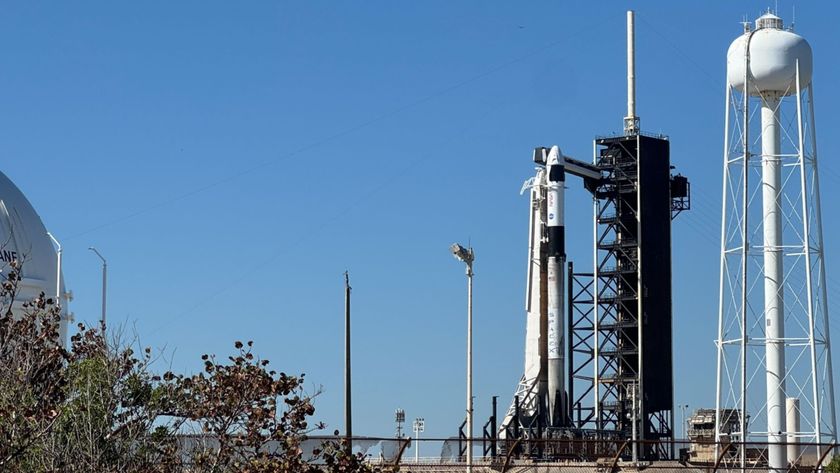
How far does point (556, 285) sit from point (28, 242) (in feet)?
87.9

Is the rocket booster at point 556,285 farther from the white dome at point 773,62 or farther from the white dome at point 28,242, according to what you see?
the white dome at point 28,242

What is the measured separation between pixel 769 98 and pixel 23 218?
2517 centimetres

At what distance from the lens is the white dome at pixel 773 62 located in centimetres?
5019

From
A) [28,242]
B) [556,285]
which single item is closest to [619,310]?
[556,285]

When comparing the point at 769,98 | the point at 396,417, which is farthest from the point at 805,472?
the point at 396,417

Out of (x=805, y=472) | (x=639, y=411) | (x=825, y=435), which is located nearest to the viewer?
(x=805, y=472)

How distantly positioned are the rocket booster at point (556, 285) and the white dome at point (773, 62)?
15.7 meters

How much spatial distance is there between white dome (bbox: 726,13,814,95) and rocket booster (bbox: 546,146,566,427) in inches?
617

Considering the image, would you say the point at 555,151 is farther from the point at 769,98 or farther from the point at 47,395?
the point at 47,395

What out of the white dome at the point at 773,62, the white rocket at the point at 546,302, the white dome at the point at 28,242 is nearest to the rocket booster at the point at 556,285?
the white rocket at the point at 546,302

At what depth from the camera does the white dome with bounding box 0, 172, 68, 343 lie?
46281mm

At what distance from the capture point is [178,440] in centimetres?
2200

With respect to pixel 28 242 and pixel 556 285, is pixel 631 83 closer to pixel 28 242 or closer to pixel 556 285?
pixel 556 285

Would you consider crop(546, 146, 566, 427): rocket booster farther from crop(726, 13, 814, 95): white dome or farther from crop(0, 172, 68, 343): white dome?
crop(0, 172, 68, 343): white dome
